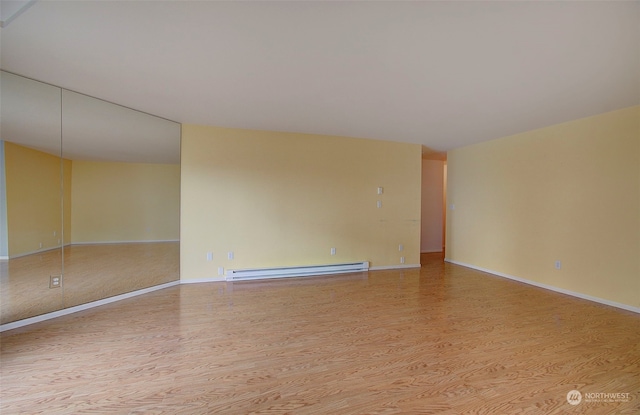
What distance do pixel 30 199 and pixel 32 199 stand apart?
0.02m

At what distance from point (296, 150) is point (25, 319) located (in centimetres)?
385

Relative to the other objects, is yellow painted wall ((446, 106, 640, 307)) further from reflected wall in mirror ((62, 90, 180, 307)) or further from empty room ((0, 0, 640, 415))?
reflected wall in mirror ((62, 90, 180, 307))

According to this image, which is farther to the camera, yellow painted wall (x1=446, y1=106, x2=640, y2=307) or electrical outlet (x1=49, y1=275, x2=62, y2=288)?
yellow painted wall (x1=446, y1=106, x2=640, y2=307)

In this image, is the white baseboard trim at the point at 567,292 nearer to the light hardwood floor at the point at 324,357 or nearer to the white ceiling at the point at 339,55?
the light hardwood floor at the point at 324,357

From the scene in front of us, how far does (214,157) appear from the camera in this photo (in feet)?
12.6

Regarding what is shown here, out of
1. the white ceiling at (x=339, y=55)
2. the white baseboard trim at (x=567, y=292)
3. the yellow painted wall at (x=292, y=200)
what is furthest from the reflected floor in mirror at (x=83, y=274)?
the white baseboard trim at (x=567, y=292)

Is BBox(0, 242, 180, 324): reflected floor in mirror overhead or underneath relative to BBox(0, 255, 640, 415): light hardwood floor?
overhead

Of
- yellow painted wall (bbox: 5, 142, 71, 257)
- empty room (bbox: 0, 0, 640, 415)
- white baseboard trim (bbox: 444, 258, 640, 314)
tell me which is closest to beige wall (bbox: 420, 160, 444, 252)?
empty room (bbox: 0, 0, 640, 415)

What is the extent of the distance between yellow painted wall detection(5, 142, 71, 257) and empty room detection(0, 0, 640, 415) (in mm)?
23

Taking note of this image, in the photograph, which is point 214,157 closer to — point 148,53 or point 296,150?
point 296,150

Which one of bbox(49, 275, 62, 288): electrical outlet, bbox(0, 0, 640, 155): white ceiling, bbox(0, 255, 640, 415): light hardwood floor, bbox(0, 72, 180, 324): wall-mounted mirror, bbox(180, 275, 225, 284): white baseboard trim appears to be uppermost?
bbox(0, 0, 640, 155): white ceiling

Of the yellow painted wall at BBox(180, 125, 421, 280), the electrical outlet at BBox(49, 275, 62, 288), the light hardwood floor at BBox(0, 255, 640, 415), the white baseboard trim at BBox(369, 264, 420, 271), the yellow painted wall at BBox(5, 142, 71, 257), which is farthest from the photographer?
the white baseboard trim at BBox(369, 264, 420, 271)

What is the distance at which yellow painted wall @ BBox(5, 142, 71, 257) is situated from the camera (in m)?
2.63

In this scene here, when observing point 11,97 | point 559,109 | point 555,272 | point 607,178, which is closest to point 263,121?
point 11,97
